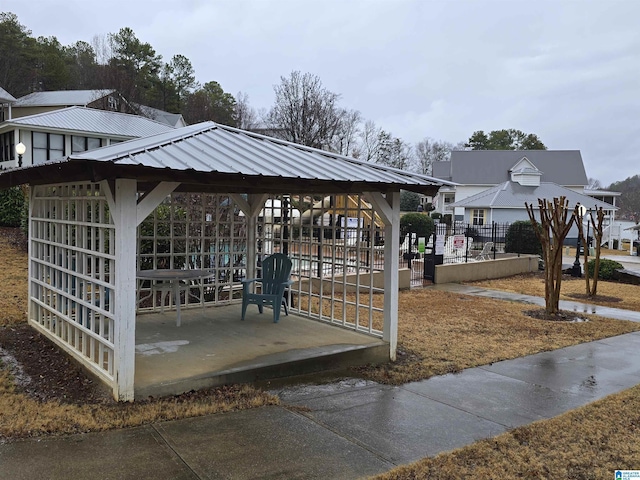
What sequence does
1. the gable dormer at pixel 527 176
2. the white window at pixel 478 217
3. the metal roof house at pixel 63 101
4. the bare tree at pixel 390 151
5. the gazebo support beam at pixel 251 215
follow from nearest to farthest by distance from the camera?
the gazebo support beam at pixel 251 215
the white window at pixel 478 217
the metal roof house at pixel 63 101
the gable dormer at pixel 527 176
the bare tree at pixel 390 151

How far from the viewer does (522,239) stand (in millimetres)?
21500

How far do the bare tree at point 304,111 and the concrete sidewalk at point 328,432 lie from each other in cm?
2915

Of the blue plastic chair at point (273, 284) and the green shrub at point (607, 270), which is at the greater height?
the blue plastic chair at point (273, 284)

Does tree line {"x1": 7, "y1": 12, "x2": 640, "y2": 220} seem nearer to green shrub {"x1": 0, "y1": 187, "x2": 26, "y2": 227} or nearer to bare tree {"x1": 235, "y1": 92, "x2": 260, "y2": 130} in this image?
bare tree {"x1": 235, "y1": 92, "x2": 260, "y2": 130}

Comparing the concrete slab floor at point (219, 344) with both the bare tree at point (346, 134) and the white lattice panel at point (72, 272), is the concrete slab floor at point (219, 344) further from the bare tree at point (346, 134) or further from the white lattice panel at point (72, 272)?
the bare tree at point (346, 134)

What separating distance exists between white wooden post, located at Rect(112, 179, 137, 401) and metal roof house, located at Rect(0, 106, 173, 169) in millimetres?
26161

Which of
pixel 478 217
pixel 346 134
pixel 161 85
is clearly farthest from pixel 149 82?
pixel 478 217

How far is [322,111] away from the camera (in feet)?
116

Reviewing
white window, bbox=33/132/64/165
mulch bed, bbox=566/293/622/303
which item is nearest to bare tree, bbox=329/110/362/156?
white window, bbox=33/132/64/165

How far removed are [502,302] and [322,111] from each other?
2572 cm

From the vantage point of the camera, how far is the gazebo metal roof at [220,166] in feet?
15.2

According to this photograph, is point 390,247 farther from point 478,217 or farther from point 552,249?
point 478,217

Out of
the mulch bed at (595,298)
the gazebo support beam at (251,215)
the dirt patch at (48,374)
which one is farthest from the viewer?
the mulch bed at (595,298)

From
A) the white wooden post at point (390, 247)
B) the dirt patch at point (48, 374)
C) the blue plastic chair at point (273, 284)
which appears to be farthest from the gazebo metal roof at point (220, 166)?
the dirt patch at point (48, 374)
